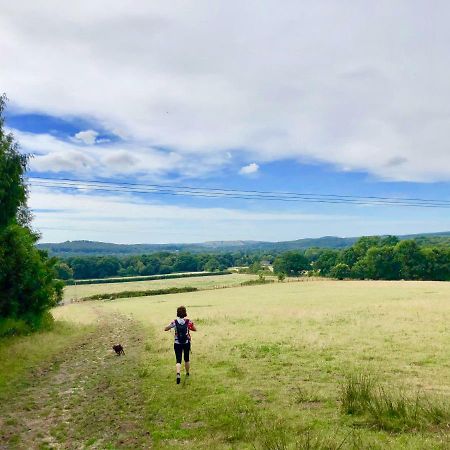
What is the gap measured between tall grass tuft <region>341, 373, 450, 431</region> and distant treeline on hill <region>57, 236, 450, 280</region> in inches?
4110

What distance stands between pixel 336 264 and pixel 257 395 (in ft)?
482

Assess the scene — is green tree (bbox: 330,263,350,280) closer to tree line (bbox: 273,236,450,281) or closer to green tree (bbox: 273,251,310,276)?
tree line (bbox: 273,236,450,281)

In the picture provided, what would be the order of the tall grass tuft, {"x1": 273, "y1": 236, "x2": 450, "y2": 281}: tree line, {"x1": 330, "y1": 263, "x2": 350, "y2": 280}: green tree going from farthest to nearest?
{"x1": 330, "y1": 263, "x2": 350, "y2": 280}: green tree
{"x1": 273, "y1": 236, "x2": 450, "y2": 281}: tree line
the tall grass tuft

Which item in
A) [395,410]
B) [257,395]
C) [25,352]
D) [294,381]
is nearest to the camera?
Result: [395,410]

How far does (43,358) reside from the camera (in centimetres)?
2291

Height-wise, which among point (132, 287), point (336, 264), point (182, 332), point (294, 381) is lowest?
point (132, 287)

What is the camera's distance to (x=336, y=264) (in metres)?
155

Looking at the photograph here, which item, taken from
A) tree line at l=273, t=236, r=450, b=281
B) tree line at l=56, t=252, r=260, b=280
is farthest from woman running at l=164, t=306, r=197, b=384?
tree line at l=273, t=236, r=450, b=281

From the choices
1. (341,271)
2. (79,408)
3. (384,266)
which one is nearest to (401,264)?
(384,266)

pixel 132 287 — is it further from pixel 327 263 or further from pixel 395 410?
pixel 395 410

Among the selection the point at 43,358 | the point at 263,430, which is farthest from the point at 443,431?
the point at 43,358

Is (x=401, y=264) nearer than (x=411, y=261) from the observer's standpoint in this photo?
No

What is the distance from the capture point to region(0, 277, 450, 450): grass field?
10227 millimetres

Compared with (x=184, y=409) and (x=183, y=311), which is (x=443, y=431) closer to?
(x=184, y=409)
